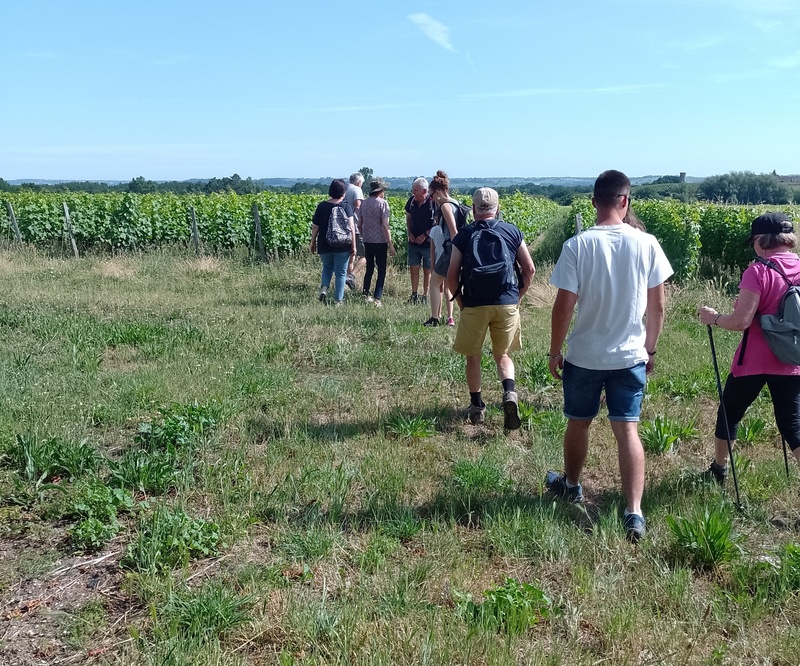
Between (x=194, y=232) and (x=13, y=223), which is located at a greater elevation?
(x=13, y=223)

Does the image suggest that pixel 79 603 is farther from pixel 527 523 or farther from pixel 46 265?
pixel 46 265

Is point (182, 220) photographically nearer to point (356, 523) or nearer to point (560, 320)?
point (356, 523)

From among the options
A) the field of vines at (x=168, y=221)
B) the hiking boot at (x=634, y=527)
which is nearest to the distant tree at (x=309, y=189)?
the field of vines at (x=168, y=221)

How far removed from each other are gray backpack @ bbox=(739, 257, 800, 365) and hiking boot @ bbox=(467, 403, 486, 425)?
2244 mm

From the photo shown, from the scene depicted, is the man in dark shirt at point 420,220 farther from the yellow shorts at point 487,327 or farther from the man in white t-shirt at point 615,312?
the man in white t-shirt at point 615,312

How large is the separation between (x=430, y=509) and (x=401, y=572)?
80cm

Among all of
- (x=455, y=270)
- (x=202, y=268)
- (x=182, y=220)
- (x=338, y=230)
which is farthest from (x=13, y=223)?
(x=455, y=270)

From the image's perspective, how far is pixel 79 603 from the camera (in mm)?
3119

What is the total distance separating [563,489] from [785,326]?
1.54 meters

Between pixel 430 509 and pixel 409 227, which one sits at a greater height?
pixel 409 227

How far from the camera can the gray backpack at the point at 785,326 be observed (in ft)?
12.2

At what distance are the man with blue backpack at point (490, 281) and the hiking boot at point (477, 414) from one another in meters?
0.25

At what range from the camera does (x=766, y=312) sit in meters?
3.87

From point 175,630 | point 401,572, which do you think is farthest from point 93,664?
point 401,572
